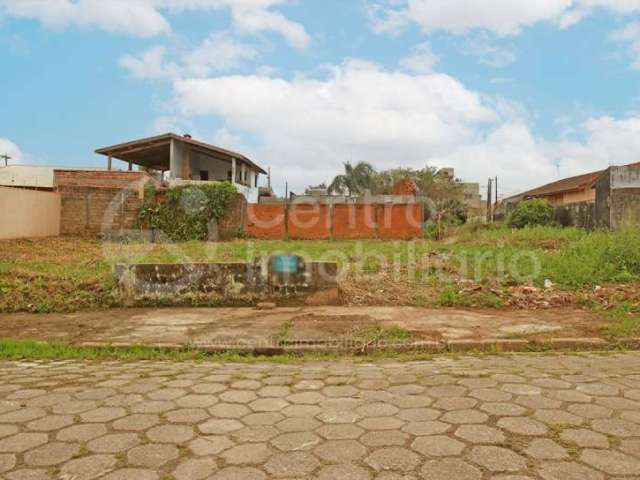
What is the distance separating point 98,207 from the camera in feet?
48.7

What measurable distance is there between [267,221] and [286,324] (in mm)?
11135

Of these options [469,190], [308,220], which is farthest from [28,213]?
[469,190]

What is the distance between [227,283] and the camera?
21.5 ft

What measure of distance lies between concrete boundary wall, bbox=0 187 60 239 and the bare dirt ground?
726 centimetres

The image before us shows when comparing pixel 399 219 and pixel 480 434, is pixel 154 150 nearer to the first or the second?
pixel 399 219

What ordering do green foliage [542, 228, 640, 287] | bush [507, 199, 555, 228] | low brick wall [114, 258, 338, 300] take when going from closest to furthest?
low brick wall [114, 258, 338, 300] → green foliage [542, 228, 640, 287] → bush [507, 199, 555, 228]

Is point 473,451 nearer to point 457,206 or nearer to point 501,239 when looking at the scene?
point 501,239

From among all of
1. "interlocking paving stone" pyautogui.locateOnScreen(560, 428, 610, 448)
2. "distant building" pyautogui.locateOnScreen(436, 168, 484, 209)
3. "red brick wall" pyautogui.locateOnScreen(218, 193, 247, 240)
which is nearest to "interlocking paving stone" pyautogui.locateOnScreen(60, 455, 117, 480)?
"interlocking paving stone" pyautogui.locateOnScreen(560, 428, 610, 448)

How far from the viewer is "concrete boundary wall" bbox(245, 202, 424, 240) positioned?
1622 cm

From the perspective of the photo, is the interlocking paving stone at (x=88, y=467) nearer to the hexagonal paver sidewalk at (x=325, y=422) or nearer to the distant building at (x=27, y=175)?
the hexagonal paver sidewalk at (x=325, y=422)

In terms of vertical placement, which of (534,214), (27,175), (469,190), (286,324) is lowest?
Result: (286,324)

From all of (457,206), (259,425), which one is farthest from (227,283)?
(457,206)

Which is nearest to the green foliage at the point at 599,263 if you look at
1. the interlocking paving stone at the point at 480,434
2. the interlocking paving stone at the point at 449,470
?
the interlocking paving stone at the point at 480,434

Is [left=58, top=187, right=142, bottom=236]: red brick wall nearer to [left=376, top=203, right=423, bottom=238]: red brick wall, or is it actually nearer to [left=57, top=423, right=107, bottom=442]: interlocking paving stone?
[left=376, top=203, right=423, bottom=238]: red brick wall
